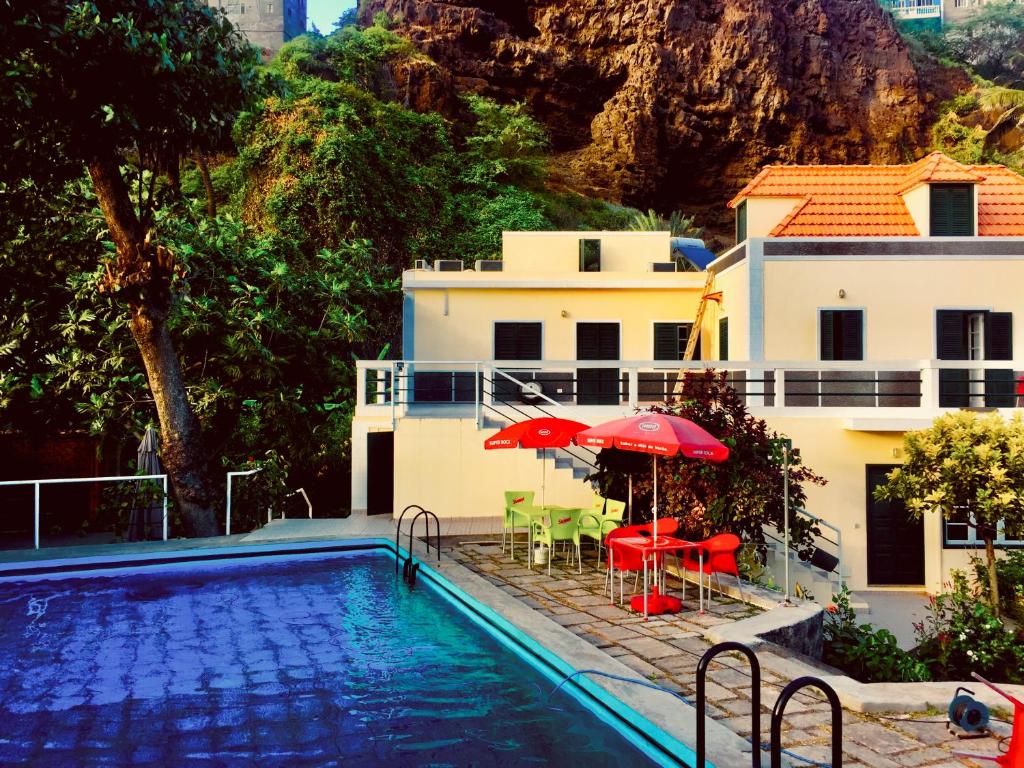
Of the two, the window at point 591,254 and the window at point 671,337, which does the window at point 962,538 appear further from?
the window at point 591,254

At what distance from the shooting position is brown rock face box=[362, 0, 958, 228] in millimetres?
43625

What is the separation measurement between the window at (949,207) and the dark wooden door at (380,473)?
12.2 meters

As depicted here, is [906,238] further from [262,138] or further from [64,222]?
[262,138]

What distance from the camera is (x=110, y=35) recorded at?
12.8m

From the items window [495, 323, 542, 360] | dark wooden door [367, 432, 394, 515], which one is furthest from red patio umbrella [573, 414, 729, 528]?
window [495, 323, 542, 360]

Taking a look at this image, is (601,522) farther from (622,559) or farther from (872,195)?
(872,195)

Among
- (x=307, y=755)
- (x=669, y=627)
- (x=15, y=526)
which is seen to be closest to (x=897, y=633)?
(x=669, y=627)

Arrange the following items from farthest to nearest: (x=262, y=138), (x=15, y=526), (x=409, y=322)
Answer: (x=262, y=138)
(x=409, y=322)
(x=15, y=526)

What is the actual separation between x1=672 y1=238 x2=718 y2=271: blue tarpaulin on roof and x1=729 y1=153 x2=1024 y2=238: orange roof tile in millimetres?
4114

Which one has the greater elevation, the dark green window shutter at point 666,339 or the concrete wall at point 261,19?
the concrete wall at point 261,19

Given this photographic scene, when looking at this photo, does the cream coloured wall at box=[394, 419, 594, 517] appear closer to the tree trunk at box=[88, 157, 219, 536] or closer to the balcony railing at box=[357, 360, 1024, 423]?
the balcony railing at box=[357, 360, 1024, 423]

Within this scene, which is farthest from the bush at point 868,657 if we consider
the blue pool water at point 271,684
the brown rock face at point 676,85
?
the brown rock face at point 676,85

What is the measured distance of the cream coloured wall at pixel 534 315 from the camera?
20.4 m

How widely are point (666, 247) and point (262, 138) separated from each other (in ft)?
55.3
